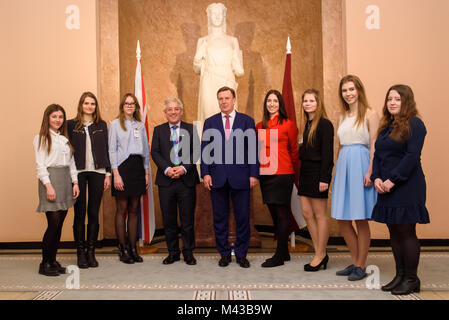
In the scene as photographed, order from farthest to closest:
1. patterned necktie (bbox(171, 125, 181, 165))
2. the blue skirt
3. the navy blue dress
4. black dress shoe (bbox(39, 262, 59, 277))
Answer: patterned necktie (bbox(171, 125, 181, 165)), black dress shoe (bbox(39, 262, 59, 277)), the blue skirt, the navy blue dress

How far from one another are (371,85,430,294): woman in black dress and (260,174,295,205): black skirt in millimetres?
885

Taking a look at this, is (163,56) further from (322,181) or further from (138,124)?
(322,181)

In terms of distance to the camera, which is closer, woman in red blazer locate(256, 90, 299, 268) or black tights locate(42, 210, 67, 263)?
black tights locate(42, 210, 67, 263)

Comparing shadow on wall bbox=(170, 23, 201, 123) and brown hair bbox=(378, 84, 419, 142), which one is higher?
shadow on wall bbox=(170, 23, 201, 123)

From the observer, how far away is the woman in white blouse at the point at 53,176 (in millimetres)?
3250

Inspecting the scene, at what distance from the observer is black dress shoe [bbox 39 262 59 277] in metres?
3.31

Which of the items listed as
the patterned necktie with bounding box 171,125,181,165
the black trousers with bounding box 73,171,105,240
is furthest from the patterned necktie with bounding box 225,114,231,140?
the black trousers with bounding box 73,171,105,240

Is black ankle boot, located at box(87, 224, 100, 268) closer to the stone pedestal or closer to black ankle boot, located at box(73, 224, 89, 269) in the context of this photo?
black ankle boot, located at box(73, 224, 89, 269)

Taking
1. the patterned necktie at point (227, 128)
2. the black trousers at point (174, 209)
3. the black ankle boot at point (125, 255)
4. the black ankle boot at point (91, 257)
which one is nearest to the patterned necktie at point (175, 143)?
the black trousers at point (174, 209)

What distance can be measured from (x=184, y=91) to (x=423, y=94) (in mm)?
3224

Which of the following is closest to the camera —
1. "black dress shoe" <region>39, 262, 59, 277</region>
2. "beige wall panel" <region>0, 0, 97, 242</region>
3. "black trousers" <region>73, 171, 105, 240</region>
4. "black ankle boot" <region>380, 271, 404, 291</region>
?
"black ankle boot" <region>380, 271, 404, 291</region>

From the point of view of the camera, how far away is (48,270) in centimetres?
334

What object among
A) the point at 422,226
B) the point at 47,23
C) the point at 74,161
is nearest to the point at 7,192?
the point at 74,161

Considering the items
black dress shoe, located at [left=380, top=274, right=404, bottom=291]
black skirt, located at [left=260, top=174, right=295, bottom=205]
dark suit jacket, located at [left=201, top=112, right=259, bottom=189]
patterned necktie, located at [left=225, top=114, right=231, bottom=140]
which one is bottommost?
black dress shoe, located at [left=380, top=274, right=404, bottom=291]
